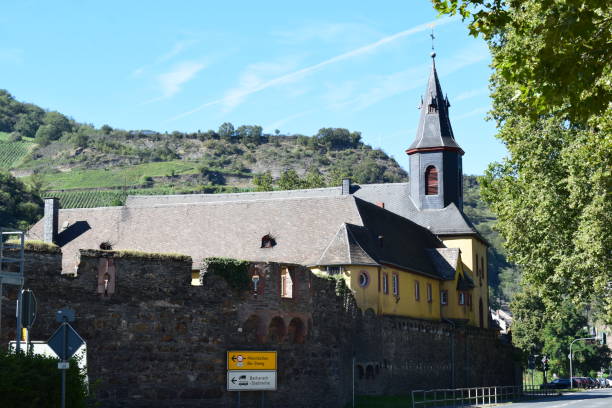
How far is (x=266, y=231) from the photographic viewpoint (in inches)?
1933

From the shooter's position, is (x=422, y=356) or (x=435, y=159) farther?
(x=435, y=159)

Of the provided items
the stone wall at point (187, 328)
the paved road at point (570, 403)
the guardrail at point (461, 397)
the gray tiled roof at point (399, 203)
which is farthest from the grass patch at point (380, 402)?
the gray tiled roof at point (399, 203)

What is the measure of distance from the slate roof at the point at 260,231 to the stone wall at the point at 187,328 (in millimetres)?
5092

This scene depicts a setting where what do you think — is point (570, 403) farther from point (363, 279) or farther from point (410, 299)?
point (363, 279)

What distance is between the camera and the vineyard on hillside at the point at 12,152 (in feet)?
542

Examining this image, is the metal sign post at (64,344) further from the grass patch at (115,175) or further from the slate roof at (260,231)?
the grass patch at (115,175)

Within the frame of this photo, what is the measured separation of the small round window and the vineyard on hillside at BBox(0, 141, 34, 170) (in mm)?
126963

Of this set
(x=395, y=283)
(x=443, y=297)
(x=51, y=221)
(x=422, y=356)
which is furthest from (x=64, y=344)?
(x=443, y=297)

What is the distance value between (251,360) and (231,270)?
3.14m

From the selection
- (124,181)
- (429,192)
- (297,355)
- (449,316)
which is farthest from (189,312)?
(124,181)

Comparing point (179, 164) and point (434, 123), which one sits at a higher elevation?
point (179, 164)

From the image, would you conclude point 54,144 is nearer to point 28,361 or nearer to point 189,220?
point 189,220

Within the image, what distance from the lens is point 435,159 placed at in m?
67.0

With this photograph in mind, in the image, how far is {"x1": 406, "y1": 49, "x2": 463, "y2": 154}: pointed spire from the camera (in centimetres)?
6719
